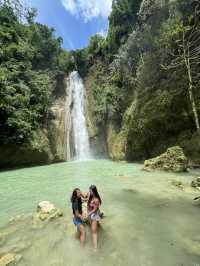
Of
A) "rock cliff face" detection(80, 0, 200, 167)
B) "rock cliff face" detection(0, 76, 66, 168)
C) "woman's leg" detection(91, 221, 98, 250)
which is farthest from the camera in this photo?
"rock cliff face" detection(0, 76, 66, 168)

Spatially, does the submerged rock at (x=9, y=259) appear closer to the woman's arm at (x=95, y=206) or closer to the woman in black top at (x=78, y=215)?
the woman in black top at (x=78, y=215)

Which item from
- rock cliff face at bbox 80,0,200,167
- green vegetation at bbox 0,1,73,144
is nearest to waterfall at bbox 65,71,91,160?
green vegetation at bbox 0,1,73,144

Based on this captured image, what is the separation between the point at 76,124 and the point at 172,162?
15.8 meters

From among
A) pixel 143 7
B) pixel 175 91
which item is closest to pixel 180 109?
pixel 175 91

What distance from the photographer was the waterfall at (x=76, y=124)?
25.1 metres

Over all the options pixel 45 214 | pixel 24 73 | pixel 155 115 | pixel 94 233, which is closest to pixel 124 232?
pixel 94 233

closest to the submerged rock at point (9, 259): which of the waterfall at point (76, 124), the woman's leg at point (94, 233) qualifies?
the woman's leg at point (94, 233)

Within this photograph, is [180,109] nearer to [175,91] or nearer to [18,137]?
[175,91]

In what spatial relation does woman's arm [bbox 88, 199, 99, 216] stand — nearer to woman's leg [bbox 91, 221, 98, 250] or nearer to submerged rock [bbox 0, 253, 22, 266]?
woman's leg [bbox 91, 221, 98, 250]

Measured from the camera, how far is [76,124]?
1045 inches

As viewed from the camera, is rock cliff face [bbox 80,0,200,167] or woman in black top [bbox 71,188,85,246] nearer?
woman in black top [bbox 71,188,85,246]

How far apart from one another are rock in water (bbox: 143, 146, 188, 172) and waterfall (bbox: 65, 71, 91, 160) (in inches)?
501

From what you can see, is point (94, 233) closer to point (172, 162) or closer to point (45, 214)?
point (45, 214)

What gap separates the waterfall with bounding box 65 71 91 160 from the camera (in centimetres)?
2508
